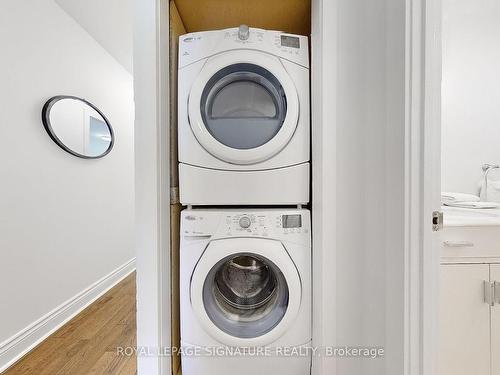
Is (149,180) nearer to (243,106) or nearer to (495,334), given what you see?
(243,106)

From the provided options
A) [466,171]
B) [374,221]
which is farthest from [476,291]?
[466,171]

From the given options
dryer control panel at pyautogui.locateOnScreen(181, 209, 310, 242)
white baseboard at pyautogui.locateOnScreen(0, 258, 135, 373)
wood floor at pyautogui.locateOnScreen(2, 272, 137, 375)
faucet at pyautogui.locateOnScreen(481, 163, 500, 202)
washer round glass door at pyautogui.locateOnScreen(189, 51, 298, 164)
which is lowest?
wood floor at pyautogui.locateOnScreen(2, 272, 137, 375)

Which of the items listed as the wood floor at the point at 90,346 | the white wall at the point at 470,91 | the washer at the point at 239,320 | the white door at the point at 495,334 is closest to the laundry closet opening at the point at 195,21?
the washer at the point at 239,320

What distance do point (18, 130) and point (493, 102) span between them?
2.84 meters

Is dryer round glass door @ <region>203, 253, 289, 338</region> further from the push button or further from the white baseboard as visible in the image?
the white baseboard

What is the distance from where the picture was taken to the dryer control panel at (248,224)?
3.81ft

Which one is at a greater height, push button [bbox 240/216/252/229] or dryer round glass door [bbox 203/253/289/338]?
push button [bbox 240/216/252/229]

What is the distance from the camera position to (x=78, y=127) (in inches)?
78.7

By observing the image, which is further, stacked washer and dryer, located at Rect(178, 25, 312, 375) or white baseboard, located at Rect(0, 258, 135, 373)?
white baseboard, located at Rect(0, 258, 135, 373)

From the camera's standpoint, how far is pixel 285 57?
→ 119 centimetres

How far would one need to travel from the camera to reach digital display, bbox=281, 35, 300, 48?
1.20 metres

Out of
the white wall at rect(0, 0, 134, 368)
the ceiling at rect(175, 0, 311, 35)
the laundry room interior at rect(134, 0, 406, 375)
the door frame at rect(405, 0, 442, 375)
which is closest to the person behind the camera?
the door frame at rect(405, 0, 442, 375)

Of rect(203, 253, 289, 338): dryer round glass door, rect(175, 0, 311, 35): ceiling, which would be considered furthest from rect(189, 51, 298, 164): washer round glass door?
rect(203, 253, 289, 338): dryer round glass door

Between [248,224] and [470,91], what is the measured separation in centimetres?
157
